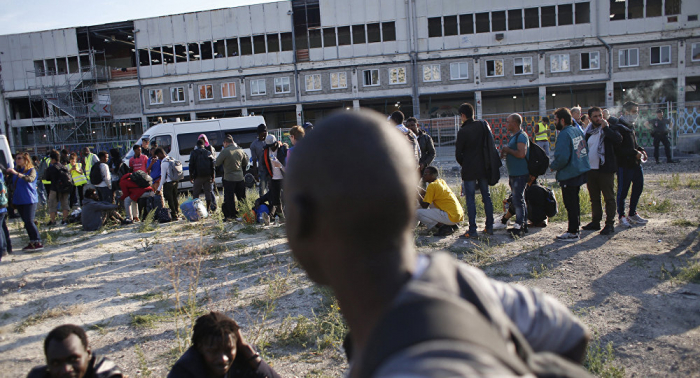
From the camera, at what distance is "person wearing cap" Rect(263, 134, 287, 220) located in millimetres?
8844

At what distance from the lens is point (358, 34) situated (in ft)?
113

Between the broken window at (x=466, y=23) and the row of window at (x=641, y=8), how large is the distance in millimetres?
9358

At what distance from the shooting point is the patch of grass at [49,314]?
467 centimetres

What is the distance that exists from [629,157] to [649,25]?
30701mm

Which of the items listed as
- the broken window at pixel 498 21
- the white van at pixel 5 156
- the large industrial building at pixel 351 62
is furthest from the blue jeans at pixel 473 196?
the broken window at pixel 498 21

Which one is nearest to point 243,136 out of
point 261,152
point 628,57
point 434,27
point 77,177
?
point 77,177

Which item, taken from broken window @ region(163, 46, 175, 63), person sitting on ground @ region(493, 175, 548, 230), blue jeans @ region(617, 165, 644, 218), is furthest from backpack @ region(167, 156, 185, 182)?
broken window @ region(163, 46, 175, 63)

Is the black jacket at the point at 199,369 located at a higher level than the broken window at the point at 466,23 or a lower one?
lower

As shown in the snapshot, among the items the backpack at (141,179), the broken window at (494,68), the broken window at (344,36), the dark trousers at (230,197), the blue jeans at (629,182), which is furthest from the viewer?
the broken window at (344,36)

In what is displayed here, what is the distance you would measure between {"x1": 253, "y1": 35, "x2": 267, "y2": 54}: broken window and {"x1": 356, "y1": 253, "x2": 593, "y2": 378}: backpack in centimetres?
3658

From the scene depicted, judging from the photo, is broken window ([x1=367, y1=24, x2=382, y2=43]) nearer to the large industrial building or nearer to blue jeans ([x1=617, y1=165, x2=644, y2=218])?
the large industrial building

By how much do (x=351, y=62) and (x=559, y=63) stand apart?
14.3m

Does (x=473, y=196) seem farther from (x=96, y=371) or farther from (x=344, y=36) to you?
(x=344, y=36)

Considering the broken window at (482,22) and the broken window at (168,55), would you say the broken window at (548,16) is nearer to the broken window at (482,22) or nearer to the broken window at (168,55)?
the broken window at (482,22)
